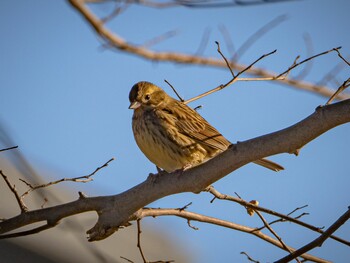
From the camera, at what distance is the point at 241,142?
378 cm

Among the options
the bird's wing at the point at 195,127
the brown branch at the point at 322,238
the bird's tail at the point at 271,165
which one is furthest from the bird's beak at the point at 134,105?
the brown branch at the point at 322,238

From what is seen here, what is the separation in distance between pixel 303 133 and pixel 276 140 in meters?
0.15

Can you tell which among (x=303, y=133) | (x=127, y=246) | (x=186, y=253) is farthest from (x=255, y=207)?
(x=186, y=253)

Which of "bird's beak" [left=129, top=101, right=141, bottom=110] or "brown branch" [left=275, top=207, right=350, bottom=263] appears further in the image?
"bird's beak" [left=129, top=101, right=141, bottom=110]

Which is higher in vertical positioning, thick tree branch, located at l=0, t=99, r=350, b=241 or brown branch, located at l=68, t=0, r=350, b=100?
brown branch, located at l=68, t=0, r=350, b=100

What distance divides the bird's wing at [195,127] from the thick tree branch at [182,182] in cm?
139

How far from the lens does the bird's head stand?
6.00 meters

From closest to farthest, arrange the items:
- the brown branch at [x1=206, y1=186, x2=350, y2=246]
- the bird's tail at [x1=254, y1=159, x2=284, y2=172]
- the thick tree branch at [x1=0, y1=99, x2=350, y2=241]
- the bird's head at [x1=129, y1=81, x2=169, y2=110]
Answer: the thick tree branch at [x1=0, y1=99, x2=350, y2=241], the brown branch at [x1=206, y1=186, x2=350, y2=246], the bird's tail at [x1=254, y1=159, x2=284, y2=172], the bird's head at [x1=129, y1=81, x2=169, y2=110]

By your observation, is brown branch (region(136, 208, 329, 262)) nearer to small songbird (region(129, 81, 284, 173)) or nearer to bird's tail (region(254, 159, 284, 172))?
small songbird (region(129, 81, 284, 173))

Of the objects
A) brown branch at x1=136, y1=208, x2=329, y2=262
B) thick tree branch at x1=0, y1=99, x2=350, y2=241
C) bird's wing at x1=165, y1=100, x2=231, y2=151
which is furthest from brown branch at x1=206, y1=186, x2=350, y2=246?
→ bird's wing at x1=165, y1=100, x2=231, y2=151

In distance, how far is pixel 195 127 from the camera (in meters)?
5.84

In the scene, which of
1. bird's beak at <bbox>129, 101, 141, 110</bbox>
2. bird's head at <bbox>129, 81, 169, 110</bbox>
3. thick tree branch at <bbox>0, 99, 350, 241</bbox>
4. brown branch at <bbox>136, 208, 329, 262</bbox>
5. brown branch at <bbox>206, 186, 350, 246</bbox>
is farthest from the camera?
bird's head at <bbox>129, 81, 169, 110</bbox>

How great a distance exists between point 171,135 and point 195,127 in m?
0.36

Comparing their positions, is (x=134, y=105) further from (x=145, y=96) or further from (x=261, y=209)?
(x=261, y=209)
